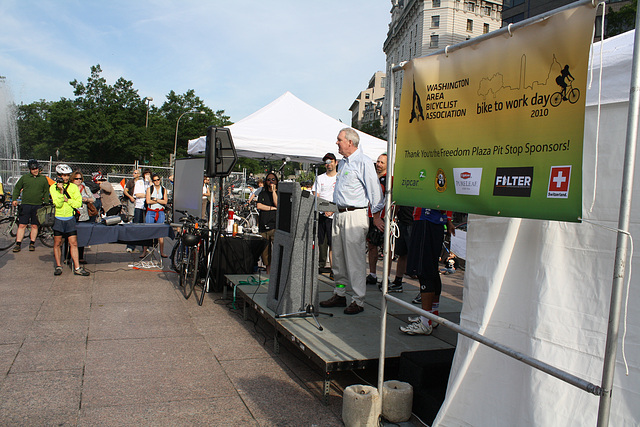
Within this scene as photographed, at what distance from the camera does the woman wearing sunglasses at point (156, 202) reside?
37.0 ft

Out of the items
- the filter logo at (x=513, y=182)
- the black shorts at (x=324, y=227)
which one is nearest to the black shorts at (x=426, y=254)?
the filter logo at (x=513, y=182)

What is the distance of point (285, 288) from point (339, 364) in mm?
1477

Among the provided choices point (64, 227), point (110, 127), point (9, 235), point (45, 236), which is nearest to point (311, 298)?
point (64, 227)

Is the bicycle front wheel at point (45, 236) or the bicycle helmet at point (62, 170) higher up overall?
the bicycle helmet at point (62, 170)

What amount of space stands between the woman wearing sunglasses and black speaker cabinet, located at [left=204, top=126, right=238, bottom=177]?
3909mm

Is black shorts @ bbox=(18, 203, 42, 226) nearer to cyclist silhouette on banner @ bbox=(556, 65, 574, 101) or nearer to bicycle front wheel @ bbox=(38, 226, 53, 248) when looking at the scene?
bicycle front wheel @ bbox=(38, 226, 53, 248)

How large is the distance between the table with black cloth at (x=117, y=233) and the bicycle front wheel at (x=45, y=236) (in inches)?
139

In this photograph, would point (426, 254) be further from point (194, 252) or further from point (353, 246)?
point (194, 252)

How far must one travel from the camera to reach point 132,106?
54.6 metres

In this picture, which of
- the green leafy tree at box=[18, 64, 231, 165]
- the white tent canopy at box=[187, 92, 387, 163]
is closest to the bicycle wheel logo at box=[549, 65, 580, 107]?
the white tent canopy at box=[187, 92, 387, 163]

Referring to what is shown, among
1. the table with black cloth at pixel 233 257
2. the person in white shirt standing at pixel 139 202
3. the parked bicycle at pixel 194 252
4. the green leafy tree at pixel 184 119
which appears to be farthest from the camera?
the green leafy tree at pixel 184 119

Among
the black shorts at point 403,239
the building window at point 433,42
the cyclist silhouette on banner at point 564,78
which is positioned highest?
the building window at point 433,42

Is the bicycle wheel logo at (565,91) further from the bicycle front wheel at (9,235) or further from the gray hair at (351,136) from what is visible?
the bicycle front wheel at (9,235)

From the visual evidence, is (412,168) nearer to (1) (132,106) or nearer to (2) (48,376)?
(2) (48,376)
